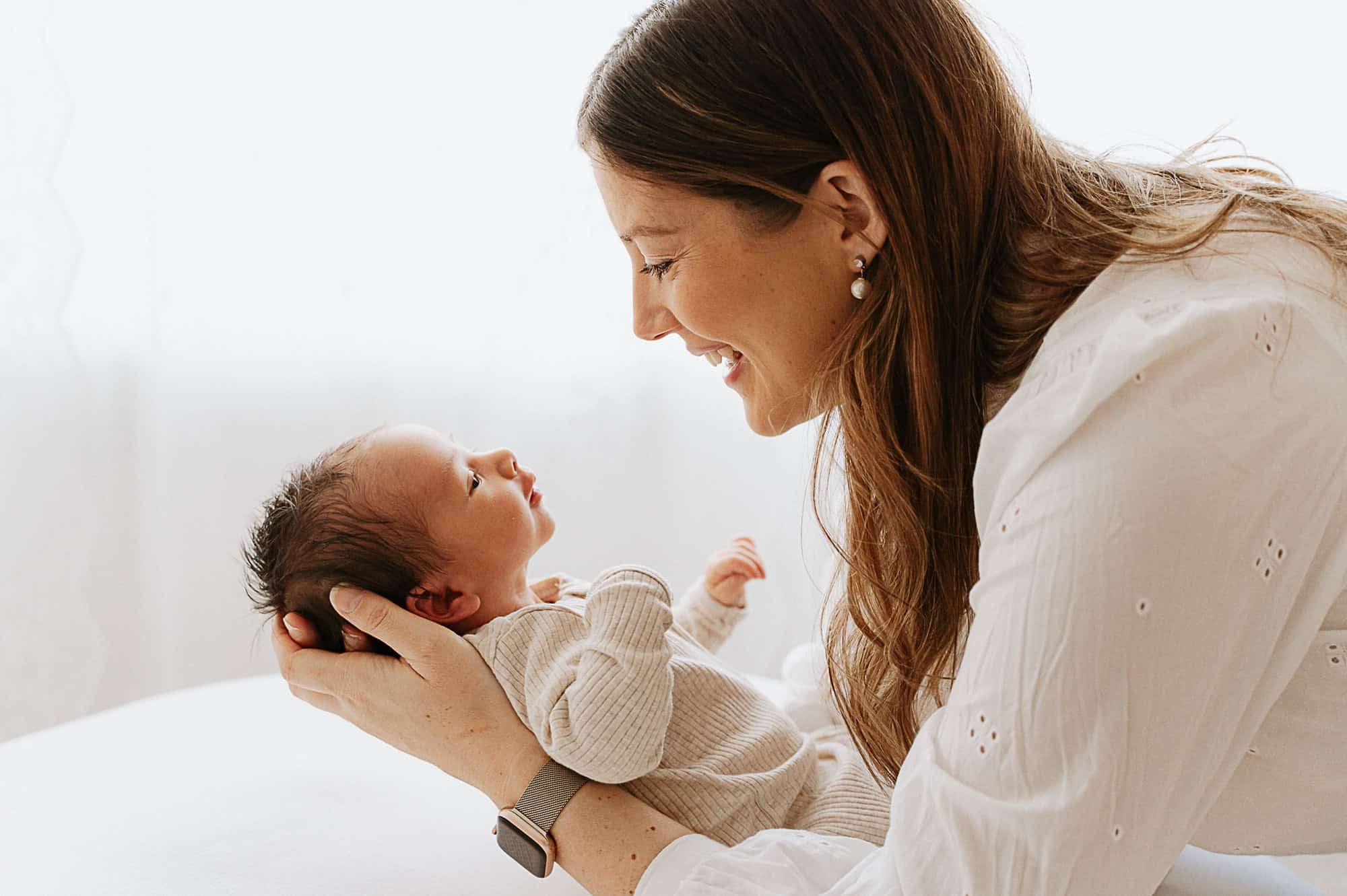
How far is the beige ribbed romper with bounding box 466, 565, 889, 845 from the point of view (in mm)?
1222

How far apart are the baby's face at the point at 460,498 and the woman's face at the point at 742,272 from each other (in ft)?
1.03

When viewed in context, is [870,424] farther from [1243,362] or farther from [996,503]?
[1243,362]

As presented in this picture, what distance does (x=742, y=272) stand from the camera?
118cm

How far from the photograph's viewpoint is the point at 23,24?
2.00 m

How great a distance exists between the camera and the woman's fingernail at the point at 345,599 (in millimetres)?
1323

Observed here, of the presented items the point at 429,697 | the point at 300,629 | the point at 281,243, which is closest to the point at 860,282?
the point at 429,697

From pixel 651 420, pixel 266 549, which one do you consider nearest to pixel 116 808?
pixel 266 549

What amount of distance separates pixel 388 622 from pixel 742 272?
553mm

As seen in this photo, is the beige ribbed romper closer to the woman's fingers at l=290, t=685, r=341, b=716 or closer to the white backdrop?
the woman's fingers at l=290, t=685, r=341, b=716

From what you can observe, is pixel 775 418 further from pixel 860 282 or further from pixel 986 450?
pixel 986 450

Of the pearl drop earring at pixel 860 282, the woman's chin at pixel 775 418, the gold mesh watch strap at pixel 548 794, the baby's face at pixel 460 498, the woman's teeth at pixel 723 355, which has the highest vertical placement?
the pearl drop earring at pixel 860 282

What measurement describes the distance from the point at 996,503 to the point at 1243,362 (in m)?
0.21

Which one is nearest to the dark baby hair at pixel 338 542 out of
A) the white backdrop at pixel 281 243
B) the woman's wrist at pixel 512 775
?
the woman's wrist at pixel 512 775

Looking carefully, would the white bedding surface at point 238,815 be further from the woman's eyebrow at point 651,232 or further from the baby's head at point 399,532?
the woman's eyebrow at point 651,232
